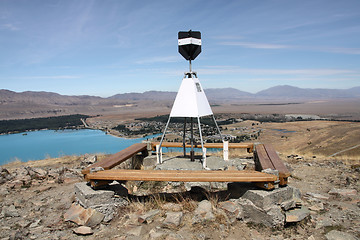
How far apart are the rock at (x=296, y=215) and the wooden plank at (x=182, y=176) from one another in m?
0.72

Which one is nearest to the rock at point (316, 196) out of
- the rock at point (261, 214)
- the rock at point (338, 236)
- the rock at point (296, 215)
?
the rock at point (296, 215)

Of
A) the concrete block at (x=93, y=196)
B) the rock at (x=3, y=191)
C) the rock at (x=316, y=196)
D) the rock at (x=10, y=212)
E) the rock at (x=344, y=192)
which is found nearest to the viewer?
the concrete block at (x=93, y=196)

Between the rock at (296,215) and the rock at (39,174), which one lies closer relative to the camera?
the rock at (296,215)

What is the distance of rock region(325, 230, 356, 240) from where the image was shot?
3760mm

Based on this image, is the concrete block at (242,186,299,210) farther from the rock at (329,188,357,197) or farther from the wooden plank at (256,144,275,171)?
the rock at (329,188,357,197)

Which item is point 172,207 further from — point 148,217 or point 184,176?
point 184,176

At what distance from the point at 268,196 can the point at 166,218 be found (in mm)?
2010

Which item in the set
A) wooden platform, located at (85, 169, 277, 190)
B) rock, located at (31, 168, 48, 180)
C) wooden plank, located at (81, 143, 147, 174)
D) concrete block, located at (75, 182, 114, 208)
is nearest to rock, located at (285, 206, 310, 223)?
wooden platform, located at (85, 169, 277, 190)

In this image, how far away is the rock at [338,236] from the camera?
376 cm

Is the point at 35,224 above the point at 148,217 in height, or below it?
below

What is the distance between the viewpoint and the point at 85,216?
4.59 metres

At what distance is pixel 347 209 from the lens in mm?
4828

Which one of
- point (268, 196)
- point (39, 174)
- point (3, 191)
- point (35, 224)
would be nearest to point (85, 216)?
point (35, 224)

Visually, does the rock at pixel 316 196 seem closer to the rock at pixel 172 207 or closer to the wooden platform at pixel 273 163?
the wooden platform at pixel 273 163
